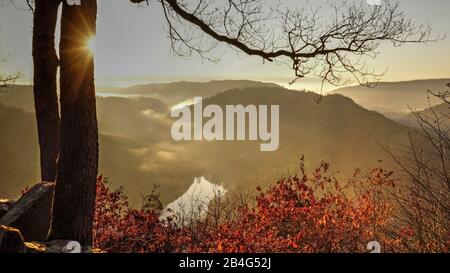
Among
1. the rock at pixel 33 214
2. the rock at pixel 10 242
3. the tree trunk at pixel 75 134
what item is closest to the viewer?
the rock at pixel 10 242

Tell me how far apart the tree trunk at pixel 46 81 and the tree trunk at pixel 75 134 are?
2033 millimetres

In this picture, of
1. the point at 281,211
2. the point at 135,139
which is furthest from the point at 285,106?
the point at 281,211

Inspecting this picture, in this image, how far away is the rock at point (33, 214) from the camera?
8.07 m

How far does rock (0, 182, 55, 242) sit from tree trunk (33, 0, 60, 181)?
3.26ft

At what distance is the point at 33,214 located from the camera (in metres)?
8.27

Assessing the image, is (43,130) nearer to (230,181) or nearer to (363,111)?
(230,181)

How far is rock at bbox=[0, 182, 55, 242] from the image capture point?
8072 millimetres

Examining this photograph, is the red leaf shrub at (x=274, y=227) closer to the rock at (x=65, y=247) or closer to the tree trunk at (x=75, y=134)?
the tree trunk at (x=75, y=134)

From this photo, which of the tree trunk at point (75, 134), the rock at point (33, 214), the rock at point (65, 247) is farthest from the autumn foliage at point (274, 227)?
the rock at point (65, 247)

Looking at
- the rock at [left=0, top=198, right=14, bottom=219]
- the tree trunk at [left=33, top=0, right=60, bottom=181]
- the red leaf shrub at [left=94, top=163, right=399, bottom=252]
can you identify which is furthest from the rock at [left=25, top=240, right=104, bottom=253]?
the red leaf shrub at [left=94, top=163, right=399, bottom=252]

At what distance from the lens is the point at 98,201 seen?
14516mm

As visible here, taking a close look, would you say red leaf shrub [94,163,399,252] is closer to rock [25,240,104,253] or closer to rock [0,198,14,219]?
rock [0,198,14,219]
